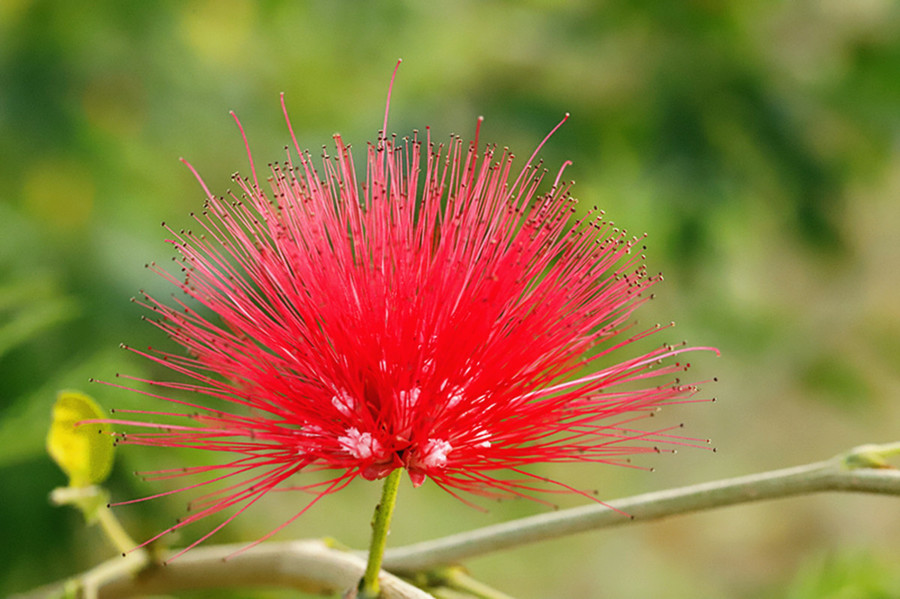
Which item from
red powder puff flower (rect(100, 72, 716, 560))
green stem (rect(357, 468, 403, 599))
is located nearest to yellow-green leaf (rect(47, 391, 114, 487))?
red powder puff flower (rect(100, 72, 716, 560))

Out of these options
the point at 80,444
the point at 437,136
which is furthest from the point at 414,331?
the point at 437,136

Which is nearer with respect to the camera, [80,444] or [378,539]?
[378,539]

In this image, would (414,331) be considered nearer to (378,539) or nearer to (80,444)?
(378,539)

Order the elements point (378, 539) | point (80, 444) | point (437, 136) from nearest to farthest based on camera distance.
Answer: point (378, 539) < point (80, 444) < point (437, 136)

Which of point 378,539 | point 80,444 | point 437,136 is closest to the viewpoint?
point 378,539

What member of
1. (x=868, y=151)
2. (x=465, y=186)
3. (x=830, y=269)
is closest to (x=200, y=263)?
(x=465, y=186)

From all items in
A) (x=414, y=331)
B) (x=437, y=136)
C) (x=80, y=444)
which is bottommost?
(x=80, y=444)

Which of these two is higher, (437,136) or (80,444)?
(437,136)
